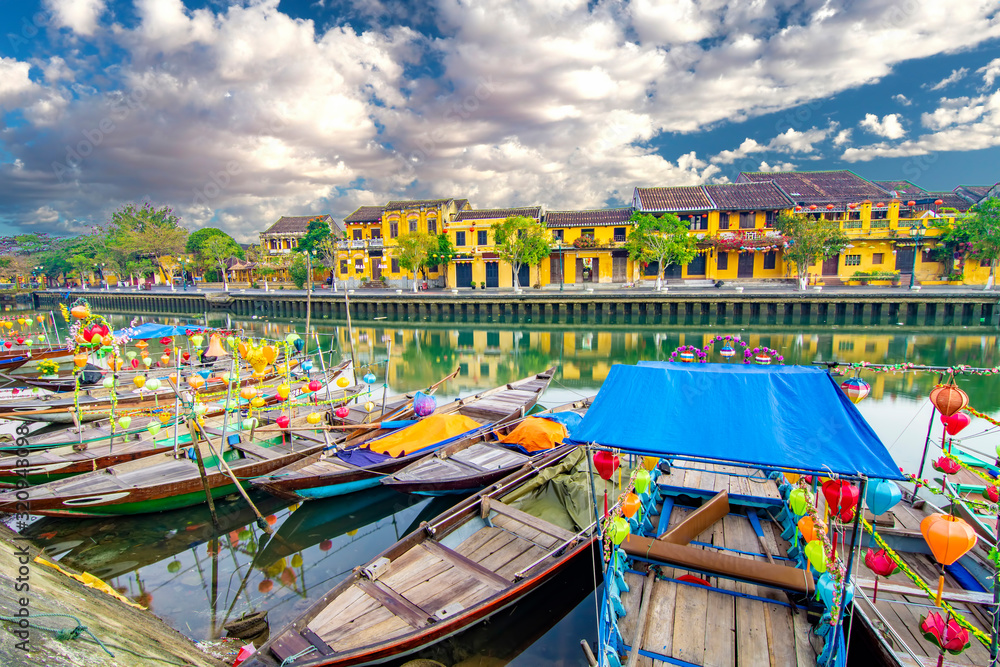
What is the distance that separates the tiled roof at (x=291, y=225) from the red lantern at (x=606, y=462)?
6322 centimetres

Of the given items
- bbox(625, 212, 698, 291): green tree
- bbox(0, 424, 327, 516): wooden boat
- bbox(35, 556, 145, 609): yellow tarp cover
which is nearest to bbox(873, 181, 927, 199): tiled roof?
bbox(625, 212, 698, 291): green tree

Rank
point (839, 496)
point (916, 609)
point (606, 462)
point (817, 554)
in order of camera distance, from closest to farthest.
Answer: point (817, 554)
point (916, 609)
point (839, 496)
point (606, 462)

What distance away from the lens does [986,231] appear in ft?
108

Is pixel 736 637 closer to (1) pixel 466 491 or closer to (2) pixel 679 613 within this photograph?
(2) pixel 679 613

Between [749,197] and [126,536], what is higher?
[749,197]

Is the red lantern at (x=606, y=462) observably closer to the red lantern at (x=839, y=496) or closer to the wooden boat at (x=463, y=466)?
the red lantern at (x=839, y=496)

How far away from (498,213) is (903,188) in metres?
39.0

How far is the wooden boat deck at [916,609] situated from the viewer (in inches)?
192

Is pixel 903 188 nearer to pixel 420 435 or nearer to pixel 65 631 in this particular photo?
pixel 420 435

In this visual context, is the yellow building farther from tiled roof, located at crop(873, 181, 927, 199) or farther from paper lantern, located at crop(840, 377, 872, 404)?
paper lantern, located at crop(840, 377, 872, 404)

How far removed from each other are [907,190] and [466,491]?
56.6 meters

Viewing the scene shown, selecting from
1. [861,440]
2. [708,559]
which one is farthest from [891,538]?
[708,559]

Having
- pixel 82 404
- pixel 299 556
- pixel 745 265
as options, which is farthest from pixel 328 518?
pixel 745 265

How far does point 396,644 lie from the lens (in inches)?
202
